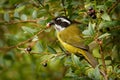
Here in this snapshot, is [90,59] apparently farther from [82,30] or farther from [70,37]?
[70,37]

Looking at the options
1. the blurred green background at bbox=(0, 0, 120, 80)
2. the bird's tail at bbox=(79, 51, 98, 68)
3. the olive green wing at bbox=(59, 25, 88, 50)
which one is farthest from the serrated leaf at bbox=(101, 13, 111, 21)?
the olive green wing at bbox=(59, 25, 88, 50)

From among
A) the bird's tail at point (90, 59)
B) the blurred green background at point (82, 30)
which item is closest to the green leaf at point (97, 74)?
the blurred green background at point (82, 30)

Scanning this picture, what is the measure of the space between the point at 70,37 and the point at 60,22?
0.60ft

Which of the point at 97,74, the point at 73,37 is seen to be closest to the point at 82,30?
the point at 73,37

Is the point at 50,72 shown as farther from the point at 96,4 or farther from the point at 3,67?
the point at 96,4

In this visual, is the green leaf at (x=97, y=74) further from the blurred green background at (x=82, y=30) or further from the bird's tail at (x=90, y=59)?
the bird's tail at (x=90, y=59)

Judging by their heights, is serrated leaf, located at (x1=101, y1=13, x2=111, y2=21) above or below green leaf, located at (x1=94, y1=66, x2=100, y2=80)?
above

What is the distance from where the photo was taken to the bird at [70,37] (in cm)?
340

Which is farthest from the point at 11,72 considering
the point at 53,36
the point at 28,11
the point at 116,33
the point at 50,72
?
the point at 116,33

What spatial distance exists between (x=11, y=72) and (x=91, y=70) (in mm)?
2611

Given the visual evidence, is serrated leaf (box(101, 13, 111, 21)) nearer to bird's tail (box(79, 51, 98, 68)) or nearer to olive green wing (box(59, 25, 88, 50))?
bird's tail (box(79, 51, 98, 68))

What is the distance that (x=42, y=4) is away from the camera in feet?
10.9

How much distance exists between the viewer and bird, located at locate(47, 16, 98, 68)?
3.40 meters

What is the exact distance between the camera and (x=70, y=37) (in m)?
3.77
